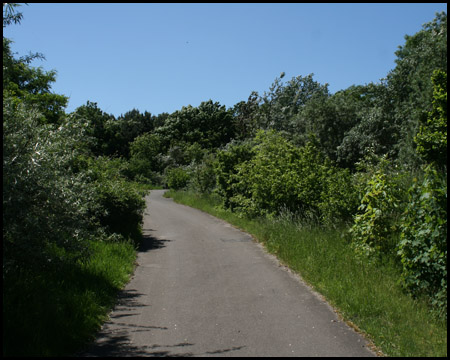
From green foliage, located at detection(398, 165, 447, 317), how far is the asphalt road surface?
145cm

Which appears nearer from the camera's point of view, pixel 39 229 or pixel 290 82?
pixel 39 229

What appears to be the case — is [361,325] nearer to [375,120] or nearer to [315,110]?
[375,120]

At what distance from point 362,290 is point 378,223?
7.64 feet

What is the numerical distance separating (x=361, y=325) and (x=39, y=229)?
4755 millimetres

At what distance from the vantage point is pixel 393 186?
9.61 meters

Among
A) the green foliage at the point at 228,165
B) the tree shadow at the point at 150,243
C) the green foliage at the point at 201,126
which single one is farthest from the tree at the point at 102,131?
the tree shadow at the point at 150,243

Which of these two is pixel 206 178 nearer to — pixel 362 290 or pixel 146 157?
pixel 362 290

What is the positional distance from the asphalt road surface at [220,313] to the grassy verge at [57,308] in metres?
0.25

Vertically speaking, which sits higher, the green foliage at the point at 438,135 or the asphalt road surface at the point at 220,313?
the green foliage at the point at 438,135

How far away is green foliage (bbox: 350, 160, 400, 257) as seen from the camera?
939 cm

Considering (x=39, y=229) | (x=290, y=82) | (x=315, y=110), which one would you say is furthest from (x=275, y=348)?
(x=290, y=82)

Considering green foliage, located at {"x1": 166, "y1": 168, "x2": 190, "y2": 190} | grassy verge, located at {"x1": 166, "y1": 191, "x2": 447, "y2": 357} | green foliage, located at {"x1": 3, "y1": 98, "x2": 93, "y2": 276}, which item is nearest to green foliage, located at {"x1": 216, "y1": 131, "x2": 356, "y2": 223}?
grassy verge, located at {"x1": 166, "y1": 191, "x2": 447, "y2": 357}

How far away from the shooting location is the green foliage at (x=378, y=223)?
370 inches

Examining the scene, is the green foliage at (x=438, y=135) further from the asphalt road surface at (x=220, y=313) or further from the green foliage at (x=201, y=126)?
the green foliage at (x=201, y=126)
